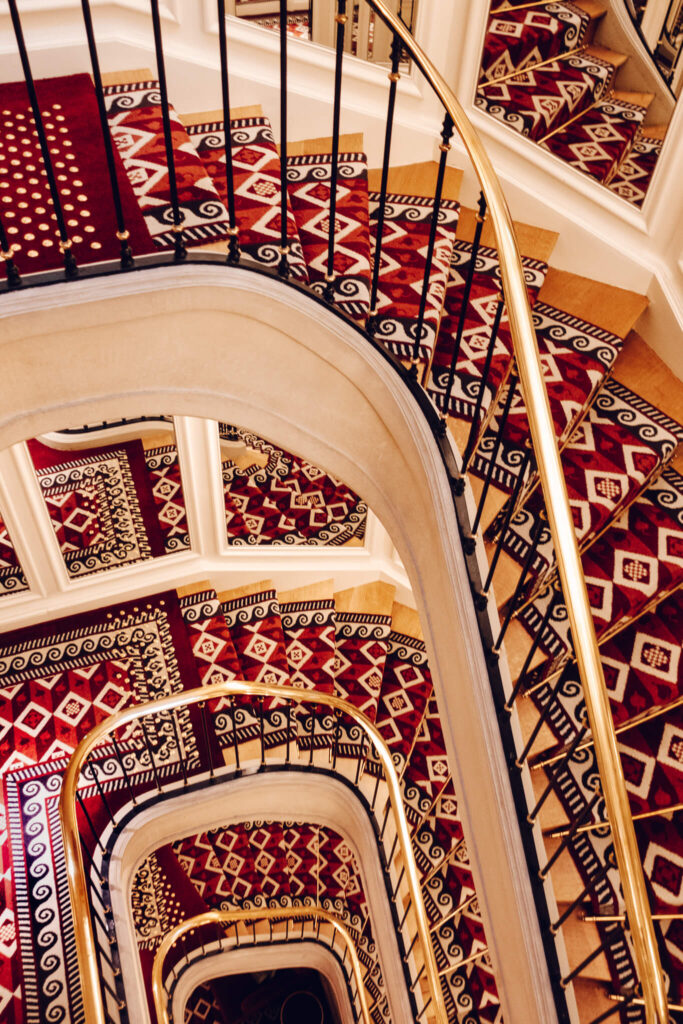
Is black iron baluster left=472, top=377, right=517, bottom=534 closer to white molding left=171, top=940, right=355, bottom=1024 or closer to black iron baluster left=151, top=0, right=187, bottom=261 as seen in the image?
black iron baluster left=151, top=0, right=187, bottom=261

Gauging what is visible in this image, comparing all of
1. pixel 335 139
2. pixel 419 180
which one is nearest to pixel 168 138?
pixel 335 139

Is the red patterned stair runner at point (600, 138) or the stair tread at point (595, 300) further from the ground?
the red patterned stair runner at point (600, 138)

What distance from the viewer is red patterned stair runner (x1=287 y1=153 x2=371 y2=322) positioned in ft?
9.37

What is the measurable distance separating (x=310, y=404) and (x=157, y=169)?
3.50ft

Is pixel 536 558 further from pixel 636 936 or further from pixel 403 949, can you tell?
pixel 403 949

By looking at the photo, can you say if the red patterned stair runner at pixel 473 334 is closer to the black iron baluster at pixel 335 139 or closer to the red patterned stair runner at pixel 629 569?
the black iron baluster at pixel 335 139

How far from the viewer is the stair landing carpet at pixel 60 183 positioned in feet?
8.54

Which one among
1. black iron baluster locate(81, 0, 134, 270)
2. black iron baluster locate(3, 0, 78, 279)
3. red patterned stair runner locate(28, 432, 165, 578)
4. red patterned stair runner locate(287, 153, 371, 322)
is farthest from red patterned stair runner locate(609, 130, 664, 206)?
red patterned stair runner locate(28, 432, 165, 578)

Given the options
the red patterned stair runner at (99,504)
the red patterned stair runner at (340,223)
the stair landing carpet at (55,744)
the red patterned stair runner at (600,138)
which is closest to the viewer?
the red patterned stair runner at (340,223)

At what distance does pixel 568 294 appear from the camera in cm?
356

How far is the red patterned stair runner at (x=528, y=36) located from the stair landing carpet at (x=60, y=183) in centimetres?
186

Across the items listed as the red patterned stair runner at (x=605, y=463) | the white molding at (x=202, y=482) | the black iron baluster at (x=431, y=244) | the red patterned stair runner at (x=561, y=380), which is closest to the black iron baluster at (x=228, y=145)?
the black iron baluster at (x=431, y=244)

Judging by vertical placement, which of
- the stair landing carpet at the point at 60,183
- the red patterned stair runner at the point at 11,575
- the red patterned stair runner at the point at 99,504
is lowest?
the red patterned stair runner at the point at 11,575

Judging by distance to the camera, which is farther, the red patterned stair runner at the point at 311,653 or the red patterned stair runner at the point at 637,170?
the red patterned stair runner at the point at 311,653
